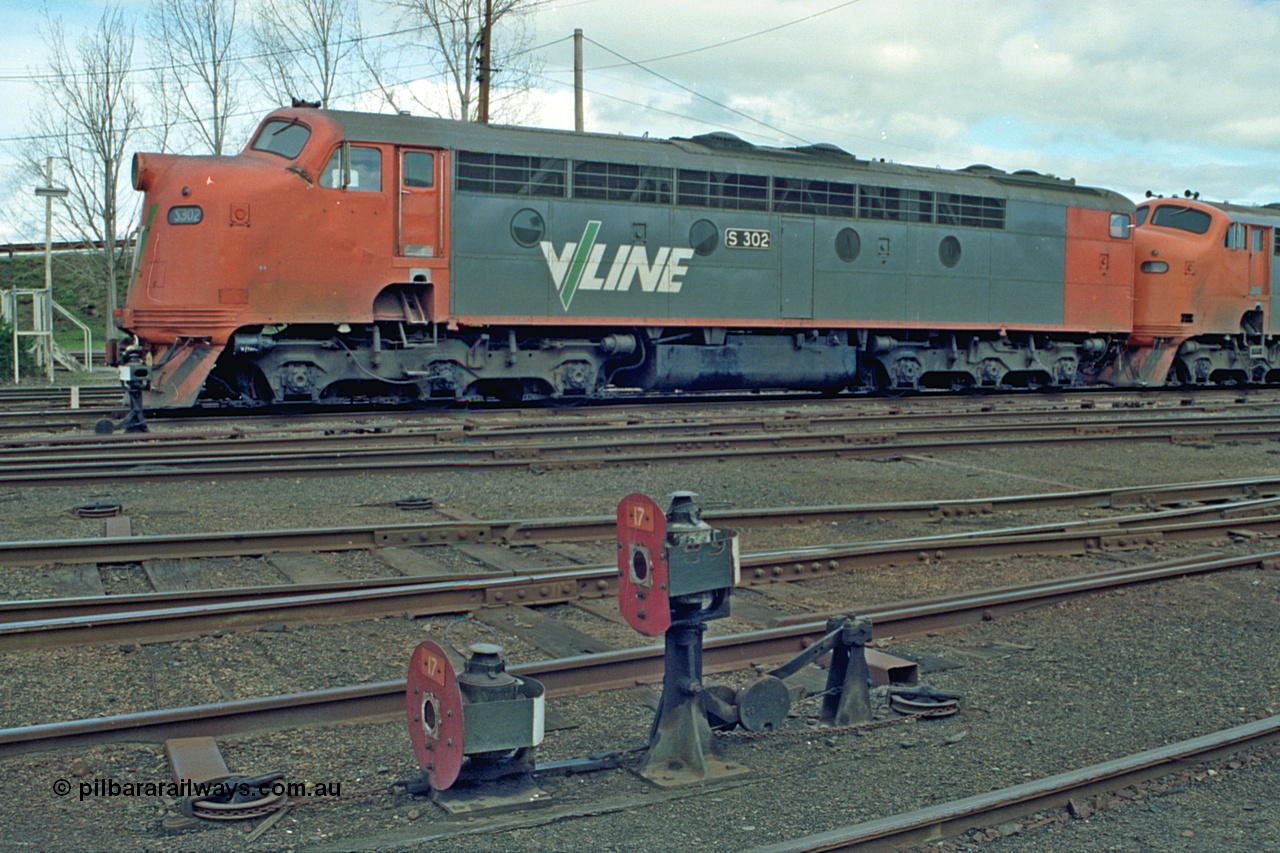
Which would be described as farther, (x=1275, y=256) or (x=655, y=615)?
(x=1275, y=256)

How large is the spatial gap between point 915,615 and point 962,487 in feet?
16.2

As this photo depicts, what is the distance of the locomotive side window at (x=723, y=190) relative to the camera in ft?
55.0

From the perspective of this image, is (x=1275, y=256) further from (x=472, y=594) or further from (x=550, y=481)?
(x=472, y=594)

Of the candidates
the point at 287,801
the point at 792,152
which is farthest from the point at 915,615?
the point at 792,152

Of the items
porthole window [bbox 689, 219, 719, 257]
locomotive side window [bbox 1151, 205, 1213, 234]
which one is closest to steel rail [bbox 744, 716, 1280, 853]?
porthole window [bbox 689, 219, 719, 257]

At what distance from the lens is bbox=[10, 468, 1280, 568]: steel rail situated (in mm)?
7086

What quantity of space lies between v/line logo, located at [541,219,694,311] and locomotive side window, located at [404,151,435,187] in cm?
171

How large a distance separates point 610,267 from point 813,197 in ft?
12.1

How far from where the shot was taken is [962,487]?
1072 centimetres

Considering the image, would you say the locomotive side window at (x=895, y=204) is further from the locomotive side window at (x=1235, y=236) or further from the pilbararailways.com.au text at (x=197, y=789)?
the pilbararailways.com.au text at (x=197, y=789)

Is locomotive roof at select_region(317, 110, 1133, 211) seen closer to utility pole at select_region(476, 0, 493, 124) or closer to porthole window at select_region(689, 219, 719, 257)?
porthole window at select_region(689, 219, 719, 257)

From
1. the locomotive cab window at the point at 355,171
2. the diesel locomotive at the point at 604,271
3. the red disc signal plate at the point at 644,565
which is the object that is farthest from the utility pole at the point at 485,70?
the red disc signal plate at the point at 644,565

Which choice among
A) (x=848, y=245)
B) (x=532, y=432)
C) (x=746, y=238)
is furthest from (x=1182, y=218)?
(x=532, y=432)

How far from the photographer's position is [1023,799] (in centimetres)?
376
